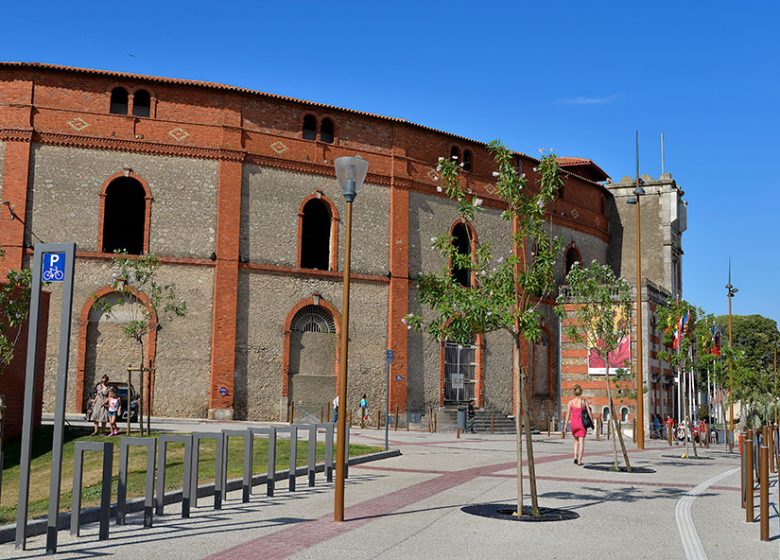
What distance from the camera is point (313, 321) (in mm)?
31328

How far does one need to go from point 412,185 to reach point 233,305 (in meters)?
9.31

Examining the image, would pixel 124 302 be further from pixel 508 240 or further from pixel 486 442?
pixel 508 240

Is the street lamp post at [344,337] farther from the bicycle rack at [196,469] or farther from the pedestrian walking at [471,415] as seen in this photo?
the pedestrian walking at [471,415]

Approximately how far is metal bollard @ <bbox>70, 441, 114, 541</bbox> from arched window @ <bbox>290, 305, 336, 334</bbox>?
Result: 2200 centimetres

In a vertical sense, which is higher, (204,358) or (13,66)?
(13,66)

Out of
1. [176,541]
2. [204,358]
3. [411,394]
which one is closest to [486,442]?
[411,394]

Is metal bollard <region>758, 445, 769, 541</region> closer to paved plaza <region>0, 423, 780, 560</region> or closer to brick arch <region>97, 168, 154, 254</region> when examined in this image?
paved plaza <region>0, 423, 780, 560</region>

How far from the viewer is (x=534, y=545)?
8562 millimetres

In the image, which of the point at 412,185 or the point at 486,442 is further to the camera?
the point at 412,185

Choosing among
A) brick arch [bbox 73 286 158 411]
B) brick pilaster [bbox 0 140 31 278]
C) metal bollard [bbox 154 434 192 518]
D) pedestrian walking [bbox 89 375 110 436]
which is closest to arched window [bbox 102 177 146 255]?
brick arch [bbox 73 286 158 411]

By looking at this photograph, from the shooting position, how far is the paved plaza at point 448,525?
26.5 ft

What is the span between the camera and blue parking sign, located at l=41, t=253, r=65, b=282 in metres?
8.19

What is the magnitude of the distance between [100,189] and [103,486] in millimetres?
21692

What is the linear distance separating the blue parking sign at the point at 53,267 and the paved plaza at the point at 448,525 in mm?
2666
